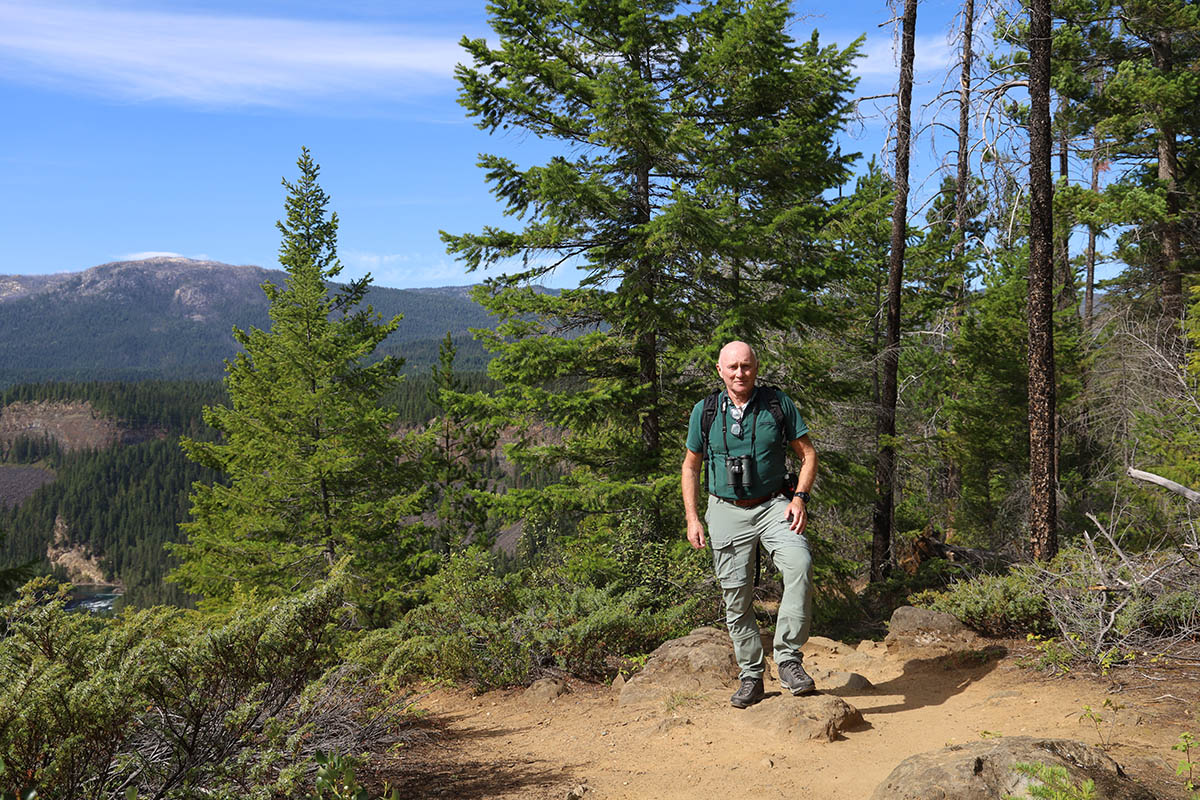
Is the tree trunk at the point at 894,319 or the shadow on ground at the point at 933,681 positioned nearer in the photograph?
the shadow on ground at the point at 933,681

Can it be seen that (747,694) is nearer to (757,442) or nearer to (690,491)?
(690,491)

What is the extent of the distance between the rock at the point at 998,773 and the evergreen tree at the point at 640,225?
5.68 meters

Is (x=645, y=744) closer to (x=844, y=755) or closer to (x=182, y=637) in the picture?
(x=844, y=755)

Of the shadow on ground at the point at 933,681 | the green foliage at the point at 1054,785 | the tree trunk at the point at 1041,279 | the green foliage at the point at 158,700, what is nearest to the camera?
the green foliage at the point at 1054,785

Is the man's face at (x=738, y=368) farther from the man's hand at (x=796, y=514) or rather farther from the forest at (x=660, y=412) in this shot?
the forest at (x=660, y=412)

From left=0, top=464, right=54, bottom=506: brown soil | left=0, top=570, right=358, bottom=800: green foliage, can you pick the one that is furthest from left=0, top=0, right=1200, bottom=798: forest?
left=0, top=464, right=54, bottom=506: brown soil

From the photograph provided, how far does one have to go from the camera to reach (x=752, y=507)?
5383 millimetres

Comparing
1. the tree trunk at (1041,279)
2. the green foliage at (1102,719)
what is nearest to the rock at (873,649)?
the green foliage at (1102,719)

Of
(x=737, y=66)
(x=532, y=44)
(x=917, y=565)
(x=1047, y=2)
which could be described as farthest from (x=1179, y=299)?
(x=532, y=44)

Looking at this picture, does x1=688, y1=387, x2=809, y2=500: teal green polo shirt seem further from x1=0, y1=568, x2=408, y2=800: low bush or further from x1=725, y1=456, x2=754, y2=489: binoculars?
x1=0, y1=568, x2=408, y2=800: low bush

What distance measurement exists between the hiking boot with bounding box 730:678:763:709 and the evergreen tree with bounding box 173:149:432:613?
36.0 ft

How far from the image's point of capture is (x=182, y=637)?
14.5ft

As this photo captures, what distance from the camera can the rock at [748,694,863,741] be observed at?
190 inches

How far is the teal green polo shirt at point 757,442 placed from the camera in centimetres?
529
